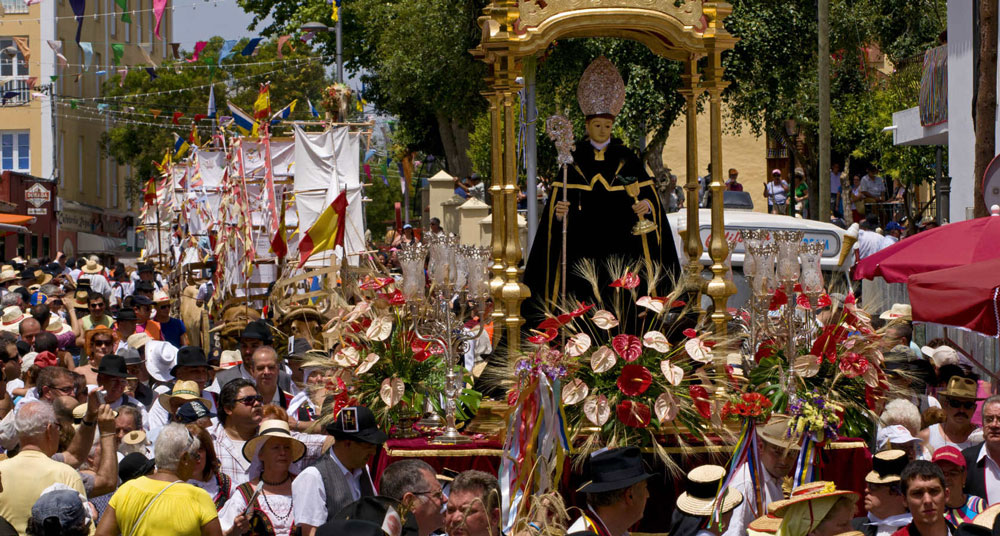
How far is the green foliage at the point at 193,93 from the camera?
46.5 m

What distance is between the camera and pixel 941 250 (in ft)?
32.4

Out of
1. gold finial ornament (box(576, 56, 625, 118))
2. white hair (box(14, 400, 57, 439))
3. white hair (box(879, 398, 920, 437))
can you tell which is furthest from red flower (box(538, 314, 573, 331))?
white hair (box(14, 400, 57, 439))

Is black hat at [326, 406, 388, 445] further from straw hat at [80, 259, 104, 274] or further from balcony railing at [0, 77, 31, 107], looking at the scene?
balcony railing at [0, 77, 31, 107]

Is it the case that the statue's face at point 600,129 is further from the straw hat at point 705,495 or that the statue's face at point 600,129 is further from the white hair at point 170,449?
the white hair at point 170,449

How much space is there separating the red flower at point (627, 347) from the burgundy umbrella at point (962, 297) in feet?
6.96

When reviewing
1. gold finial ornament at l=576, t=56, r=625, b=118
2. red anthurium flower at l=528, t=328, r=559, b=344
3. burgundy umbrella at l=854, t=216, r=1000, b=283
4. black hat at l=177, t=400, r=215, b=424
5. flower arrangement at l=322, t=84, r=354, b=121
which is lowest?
black hat at l=177, t=400, r=215, b=424

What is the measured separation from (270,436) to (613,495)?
1947 mm

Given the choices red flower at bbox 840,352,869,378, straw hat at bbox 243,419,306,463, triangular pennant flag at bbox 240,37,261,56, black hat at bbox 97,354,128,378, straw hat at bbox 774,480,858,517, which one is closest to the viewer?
straw hat at bbox 774,480,858,517

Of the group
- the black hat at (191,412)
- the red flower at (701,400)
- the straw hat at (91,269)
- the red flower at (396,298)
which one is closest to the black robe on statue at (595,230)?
the red flower at (396,298)

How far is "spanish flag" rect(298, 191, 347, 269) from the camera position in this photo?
16.6 m

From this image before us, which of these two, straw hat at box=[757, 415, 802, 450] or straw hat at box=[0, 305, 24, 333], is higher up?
straw hat at box=[0, 305, 24, 333]

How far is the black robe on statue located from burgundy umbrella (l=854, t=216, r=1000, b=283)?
1.76 m

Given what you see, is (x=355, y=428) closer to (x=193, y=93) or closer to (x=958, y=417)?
(x=958, y=417)

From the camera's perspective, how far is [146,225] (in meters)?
40.1
